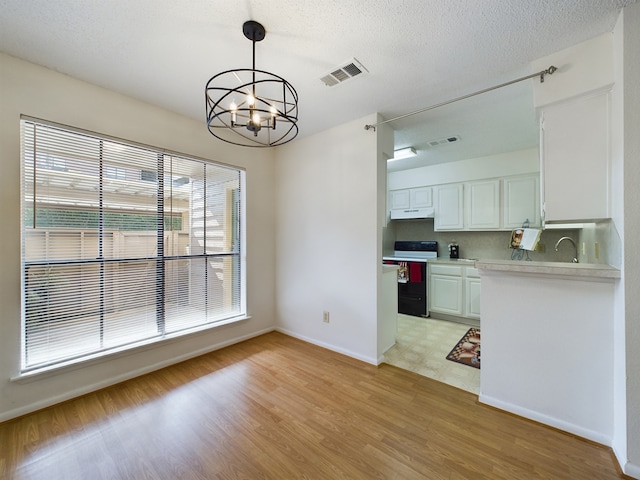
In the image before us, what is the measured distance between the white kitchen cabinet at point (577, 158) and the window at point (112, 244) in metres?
3.15

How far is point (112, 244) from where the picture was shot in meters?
2.33

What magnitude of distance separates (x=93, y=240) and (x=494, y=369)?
3523mm

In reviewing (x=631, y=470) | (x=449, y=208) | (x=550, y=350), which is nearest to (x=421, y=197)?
(x=449, y=208)

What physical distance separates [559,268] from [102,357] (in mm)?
3625

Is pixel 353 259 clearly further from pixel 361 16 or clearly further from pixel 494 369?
pixel 361 16

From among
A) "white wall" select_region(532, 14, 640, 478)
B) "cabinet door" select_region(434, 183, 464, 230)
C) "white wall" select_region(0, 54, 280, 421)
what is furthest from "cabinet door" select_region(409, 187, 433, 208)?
"white wall" select_region(0, 54, 280, 421)

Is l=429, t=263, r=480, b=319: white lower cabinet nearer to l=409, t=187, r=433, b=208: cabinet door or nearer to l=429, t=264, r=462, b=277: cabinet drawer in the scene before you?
l=429, t=264, r=462, b=277: cabinet drawer

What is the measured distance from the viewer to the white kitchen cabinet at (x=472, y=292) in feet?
12.4

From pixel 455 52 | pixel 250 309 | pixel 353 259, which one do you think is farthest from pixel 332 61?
pixel 250 309

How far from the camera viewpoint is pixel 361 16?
59.9 inches

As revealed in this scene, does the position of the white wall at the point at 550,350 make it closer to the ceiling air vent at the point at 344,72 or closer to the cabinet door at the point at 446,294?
the ceiling air vent at the point at 344,72

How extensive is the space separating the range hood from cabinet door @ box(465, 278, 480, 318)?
1.28 meters

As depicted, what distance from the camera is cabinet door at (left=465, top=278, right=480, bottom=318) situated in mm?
3777

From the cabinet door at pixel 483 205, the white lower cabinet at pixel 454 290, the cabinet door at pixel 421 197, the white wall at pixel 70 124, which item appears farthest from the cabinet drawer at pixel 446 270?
the white wall at pixel 70 124
